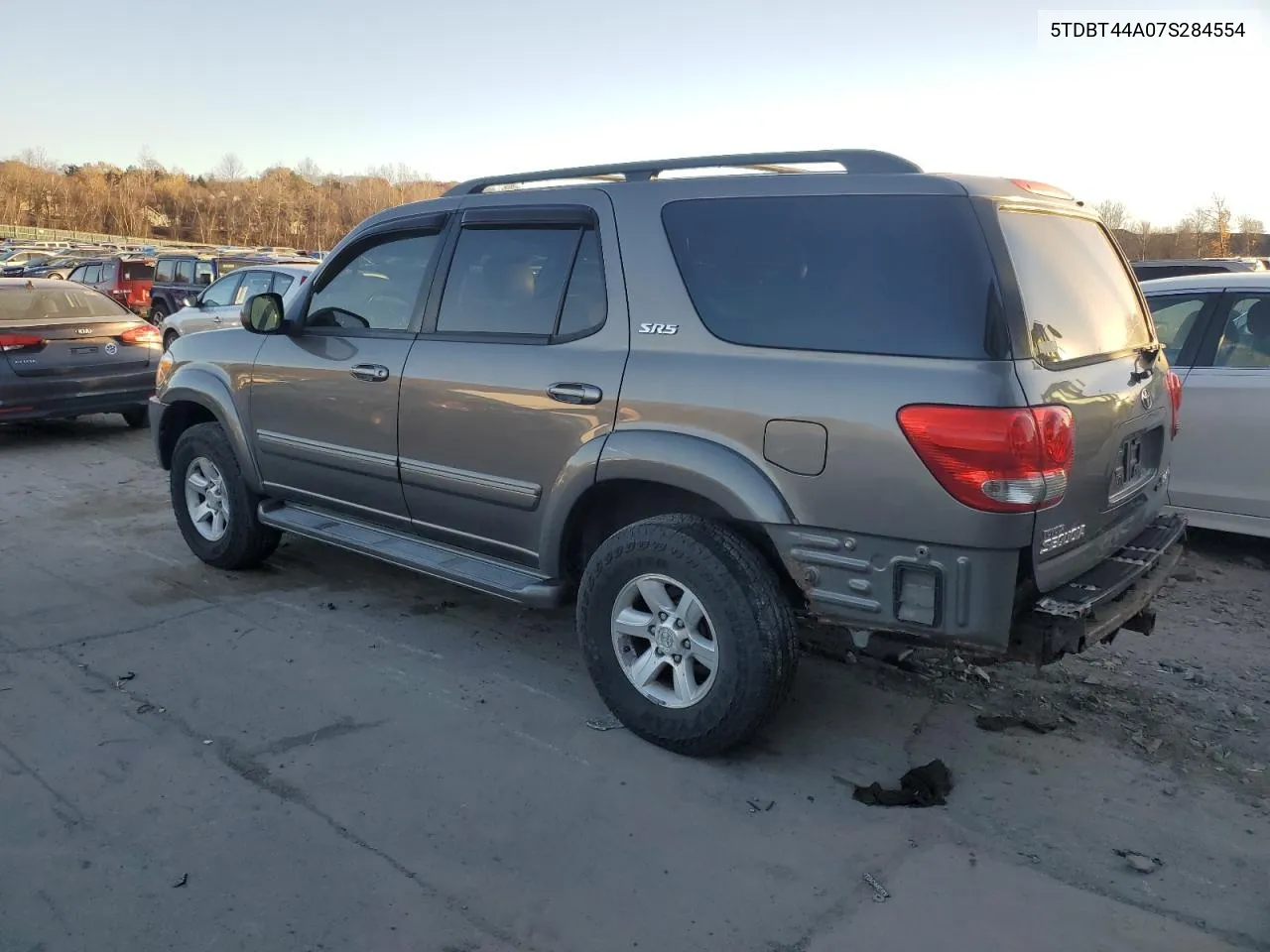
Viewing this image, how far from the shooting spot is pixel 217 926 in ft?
8.76

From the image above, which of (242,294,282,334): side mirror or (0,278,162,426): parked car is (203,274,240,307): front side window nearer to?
(0,278,162,426): parked car

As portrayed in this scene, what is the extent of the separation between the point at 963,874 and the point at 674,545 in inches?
53.0

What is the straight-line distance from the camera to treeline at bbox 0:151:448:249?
91.8 m

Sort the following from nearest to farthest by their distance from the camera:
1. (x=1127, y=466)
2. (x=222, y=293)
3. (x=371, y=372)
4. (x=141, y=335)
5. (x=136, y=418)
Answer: (x=1127, y=466)
(x=371, y=372)
(x=141, y=335)
(x=136, y=418)
(x=222, y=293)

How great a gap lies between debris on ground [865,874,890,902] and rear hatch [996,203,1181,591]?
1015 millimetres

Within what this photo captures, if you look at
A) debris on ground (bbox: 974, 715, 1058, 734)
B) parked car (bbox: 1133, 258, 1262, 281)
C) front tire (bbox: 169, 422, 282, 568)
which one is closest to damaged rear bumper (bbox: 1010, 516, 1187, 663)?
debris on ground (bbox: 974, 715, 1058, 734)

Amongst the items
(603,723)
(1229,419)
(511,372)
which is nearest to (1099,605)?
(603,723)

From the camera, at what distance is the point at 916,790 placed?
3.38 m

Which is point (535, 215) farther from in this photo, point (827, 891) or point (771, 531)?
point (827, 891)

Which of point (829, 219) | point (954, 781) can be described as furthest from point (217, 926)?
point (829, 219)

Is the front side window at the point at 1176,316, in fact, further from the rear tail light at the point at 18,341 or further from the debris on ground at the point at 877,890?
the rear tail light at the point at 18,341

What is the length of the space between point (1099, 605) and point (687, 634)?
136cm

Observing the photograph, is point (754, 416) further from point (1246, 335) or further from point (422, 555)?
point (1246, 335)

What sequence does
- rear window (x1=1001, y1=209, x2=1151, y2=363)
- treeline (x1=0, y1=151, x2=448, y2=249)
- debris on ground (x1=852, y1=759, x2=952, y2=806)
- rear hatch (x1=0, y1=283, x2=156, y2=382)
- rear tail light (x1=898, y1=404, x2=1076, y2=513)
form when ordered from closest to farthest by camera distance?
1. rear tail light (x1=898, y1=404, x2=1076, y2=513)
2. rear window (x1=1001, y1=209, x2=1151, y2=363)
3. debris on ground (x1=852, y1=759, x2=952, y2=806)
4. rear hatch (x1=0, y1=283, x2=156, y2=382)
5. treeline (x1=0, y1=151, x2=448, y2=249)
